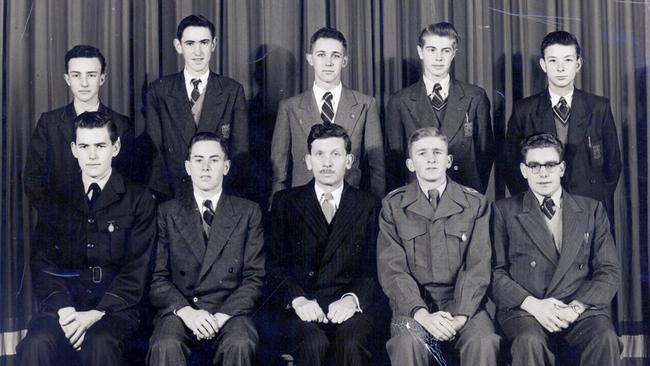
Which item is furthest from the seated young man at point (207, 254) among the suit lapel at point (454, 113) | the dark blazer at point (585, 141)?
the dark blazer at point (585, 141)

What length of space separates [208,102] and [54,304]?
3.93ft

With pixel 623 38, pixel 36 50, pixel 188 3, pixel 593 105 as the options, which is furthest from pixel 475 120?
pixel 36 50

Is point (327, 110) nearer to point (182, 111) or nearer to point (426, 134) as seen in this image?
point (426, 134)

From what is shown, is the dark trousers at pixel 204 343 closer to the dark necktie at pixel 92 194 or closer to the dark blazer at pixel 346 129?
the dark necktie at pixel 92 194

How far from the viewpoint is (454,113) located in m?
4.01

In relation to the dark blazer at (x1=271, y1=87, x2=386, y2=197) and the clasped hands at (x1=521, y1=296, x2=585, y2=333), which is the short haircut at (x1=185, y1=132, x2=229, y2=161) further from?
the clasped hands at (x1=521, y1=296, x2=585, y2=333)

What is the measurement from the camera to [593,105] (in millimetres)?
4027

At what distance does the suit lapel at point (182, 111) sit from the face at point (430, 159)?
1105 mm

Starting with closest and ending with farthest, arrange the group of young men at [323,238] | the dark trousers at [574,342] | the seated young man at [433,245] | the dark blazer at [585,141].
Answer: the dark trousers at [574,342] < the group of young men at [323,238] < the seated young man at [433,245] < the dark blazer at [585,141]

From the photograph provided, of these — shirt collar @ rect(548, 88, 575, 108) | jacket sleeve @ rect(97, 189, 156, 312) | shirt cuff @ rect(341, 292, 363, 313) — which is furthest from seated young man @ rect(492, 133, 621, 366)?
jacket sleeve @ rect(97, 189, 156, 312)

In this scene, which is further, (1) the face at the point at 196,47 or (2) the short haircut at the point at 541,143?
(1) the face at the point at 196,47

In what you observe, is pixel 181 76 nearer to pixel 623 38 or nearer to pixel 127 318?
pixel 127 318

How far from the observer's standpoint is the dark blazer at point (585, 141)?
402 cm

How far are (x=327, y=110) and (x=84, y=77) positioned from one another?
1.16m
